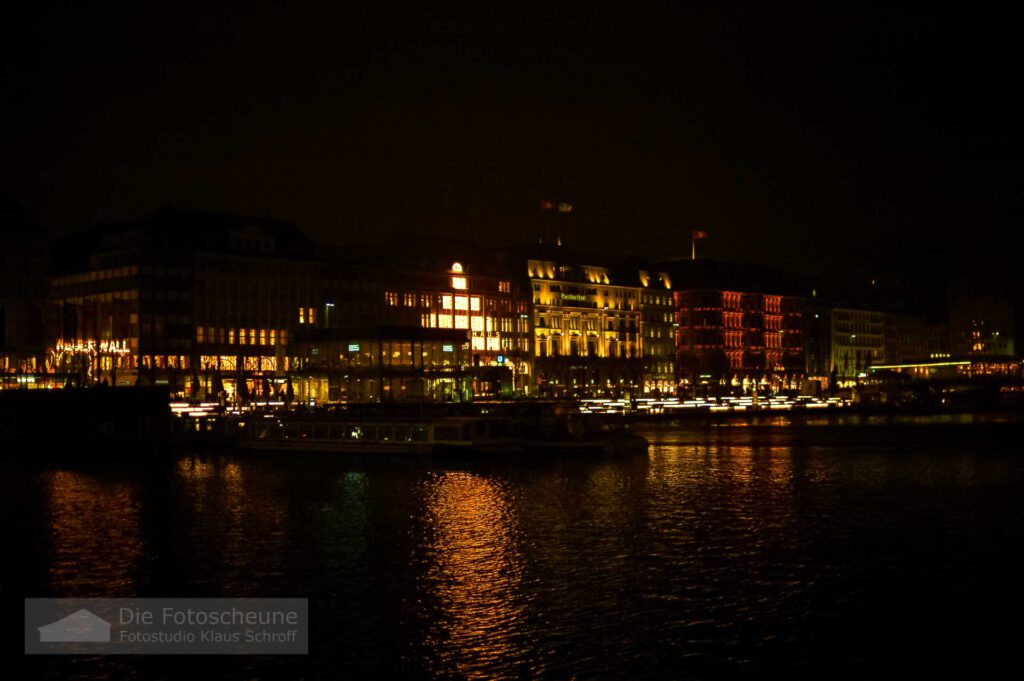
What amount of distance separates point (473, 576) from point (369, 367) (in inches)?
3683

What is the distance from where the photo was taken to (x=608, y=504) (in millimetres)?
47375

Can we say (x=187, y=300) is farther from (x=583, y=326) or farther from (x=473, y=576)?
(x=473, y=576)

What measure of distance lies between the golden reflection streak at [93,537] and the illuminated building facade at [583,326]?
4437 inches

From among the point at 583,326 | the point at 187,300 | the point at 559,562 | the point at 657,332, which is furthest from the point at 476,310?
the point at 559,562

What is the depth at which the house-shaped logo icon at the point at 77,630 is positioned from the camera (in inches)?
1030

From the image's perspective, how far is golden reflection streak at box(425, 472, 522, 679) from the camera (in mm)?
25359

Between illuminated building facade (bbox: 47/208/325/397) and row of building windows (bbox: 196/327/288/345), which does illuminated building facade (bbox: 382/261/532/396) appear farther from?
row of building windows (bbox: 196/327/288/345)

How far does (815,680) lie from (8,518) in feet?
110

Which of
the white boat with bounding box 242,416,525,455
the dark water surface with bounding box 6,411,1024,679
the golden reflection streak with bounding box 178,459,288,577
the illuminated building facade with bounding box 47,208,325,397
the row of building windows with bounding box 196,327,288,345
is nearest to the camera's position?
the dark water surface with bounding box 6,411,1024,679

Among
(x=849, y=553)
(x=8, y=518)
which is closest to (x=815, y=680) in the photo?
(x=849, y=553)

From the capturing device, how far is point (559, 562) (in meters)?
34.4

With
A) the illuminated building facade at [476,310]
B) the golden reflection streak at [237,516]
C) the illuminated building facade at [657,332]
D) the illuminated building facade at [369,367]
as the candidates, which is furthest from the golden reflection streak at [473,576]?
the illuminated building facade at [657,332]

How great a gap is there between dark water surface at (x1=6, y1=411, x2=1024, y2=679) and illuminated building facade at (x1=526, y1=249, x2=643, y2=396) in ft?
356

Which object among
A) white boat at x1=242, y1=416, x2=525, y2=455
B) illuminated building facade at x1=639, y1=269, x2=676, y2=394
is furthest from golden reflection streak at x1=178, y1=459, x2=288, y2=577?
illuminated building facade at x1=639, y1=269, x2=676, y2=394
